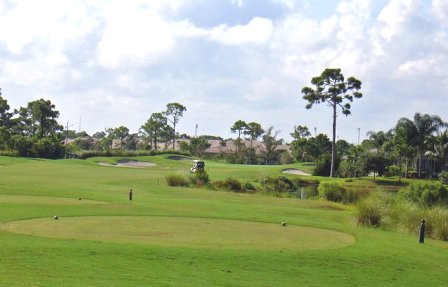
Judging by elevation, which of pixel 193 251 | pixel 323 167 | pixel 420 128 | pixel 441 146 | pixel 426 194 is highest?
pixel 420 128

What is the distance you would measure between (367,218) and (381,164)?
5995 cm

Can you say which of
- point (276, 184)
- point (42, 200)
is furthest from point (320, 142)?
point (42, 200)

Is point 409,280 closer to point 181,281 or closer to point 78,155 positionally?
point 181,281

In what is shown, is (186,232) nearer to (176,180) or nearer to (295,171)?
(176,180)

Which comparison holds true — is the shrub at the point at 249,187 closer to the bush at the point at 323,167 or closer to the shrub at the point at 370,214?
the shrub at the point at 370,214

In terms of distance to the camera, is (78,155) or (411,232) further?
(78,155)

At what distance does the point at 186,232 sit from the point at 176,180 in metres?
32.5

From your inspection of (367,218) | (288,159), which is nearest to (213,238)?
(367,218)

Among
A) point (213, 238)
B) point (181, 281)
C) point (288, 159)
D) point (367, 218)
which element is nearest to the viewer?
point (181, 281)

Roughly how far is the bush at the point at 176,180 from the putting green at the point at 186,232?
2794cm

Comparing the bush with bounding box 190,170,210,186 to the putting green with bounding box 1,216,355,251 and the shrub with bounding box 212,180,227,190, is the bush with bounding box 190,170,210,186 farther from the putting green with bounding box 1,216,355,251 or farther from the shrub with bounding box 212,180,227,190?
the putting green with bounding box 1,216,355,251

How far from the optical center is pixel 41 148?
9500 centimetres

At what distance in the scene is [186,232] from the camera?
21.0 metres

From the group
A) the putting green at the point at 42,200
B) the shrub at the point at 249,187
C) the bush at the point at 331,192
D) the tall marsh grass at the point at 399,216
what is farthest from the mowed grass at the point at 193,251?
the shrub at the point at 249,187
